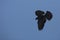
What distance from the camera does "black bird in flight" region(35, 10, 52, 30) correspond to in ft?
4.87

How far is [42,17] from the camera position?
1.49 meters

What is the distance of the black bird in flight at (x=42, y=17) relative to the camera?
148cm

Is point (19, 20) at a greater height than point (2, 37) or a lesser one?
greater

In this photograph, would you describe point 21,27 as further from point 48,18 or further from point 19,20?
point 48,18

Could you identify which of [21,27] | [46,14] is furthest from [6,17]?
[46,14]

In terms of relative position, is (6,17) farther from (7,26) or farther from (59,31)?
(59,31)

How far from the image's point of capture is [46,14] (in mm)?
1485

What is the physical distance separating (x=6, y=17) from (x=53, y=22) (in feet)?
1.47

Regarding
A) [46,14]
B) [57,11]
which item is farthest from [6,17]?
[57,11]

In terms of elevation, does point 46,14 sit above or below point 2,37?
A: above

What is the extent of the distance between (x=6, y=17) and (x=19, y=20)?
0.13m

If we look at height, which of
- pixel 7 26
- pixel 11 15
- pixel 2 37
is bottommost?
pixel 2 37

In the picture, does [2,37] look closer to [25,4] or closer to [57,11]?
[25,4]

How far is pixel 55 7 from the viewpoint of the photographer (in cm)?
148
